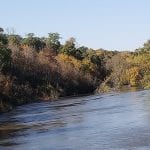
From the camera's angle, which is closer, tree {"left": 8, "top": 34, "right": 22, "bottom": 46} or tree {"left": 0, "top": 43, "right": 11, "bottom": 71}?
tree {"left": 0, "top": 43, "right": 11, "bottom": 71}

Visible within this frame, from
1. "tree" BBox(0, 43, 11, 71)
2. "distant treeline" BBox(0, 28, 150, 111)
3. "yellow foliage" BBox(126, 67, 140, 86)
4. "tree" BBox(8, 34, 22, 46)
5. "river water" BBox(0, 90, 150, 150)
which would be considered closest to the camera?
"river water" BBox(0, 90, 150, 150)

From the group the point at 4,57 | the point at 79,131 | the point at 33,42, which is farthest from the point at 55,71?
the point at 79,131

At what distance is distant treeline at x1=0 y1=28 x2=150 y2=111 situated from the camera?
73000mm

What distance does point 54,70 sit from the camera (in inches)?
3834

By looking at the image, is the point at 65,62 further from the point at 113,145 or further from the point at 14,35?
the point at 113,145

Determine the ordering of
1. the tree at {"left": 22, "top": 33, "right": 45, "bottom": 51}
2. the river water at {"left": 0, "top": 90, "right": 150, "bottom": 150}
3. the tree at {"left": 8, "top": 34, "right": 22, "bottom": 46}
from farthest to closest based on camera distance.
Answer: the tree at {"left": 22, "top": 33, "right": 45, "bottom": 51} → the tree at {"left": 8, "top": 34, "right": 22, "bottom": 46} → the river water at {"left": 0, "top": 90, "right": 150, "bottom": 150}

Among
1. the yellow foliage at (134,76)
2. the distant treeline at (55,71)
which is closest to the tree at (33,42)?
the distant treeline at (55,71)

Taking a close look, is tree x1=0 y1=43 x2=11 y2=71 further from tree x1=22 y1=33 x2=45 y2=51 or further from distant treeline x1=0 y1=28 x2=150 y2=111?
tree x1=22 y1=33 x2=45 y2=51

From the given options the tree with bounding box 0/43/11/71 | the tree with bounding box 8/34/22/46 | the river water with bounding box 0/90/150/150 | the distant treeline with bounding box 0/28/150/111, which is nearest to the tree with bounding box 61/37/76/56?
the distant treeline with bounding box 0/28/150/111

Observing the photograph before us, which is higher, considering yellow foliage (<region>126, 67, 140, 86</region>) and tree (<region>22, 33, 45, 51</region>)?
tree (<region>22, 33, 45, 51</region>)

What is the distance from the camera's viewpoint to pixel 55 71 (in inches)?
3799

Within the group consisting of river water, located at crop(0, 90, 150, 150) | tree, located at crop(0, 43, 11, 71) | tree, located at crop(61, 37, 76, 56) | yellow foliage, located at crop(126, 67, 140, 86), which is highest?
tree, located at crop(61, 37, 76, 56)

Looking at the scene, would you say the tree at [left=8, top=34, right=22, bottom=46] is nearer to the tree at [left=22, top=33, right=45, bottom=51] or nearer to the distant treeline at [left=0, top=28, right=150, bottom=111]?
the distant treeline at [left=0, top=28, right=150, bottom=111]

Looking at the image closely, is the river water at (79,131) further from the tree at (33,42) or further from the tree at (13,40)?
the tree at (33,42)
